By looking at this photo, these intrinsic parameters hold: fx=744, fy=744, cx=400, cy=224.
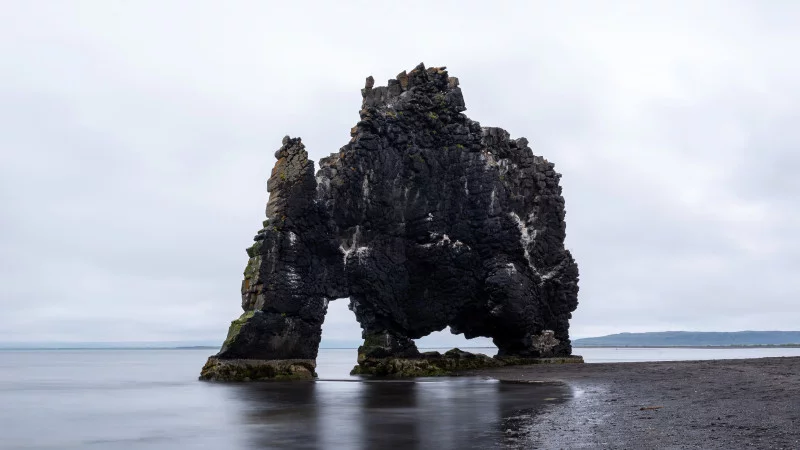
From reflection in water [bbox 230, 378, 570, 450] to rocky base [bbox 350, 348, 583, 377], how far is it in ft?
33.3

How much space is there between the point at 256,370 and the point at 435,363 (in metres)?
11.7

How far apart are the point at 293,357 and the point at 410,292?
931 centimetres

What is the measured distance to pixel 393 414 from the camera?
20781mm

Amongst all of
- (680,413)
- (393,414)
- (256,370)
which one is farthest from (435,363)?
(680,413)

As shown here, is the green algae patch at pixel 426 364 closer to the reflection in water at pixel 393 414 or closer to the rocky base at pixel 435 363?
the rocky base at pixel 435 363

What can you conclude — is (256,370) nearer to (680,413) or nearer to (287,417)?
(287,417)

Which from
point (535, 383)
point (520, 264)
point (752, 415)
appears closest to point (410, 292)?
point (520, 264)

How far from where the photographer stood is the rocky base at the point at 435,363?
43312 mm

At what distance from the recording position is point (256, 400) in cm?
2631

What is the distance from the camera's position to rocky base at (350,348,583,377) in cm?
4331

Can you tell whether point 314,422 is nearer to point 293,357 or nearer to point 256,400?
point 256,400

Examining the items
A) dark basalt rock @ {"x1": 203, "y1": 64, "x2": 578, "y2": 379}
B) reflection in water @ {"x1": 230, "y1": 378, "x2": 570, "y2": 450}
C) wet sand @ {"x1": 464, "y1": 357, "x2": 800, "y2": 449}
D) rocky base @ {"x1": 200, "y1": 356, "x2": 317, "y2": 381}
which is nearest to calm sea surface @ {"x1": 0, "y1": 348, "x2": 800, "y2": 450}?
reflection in water @ {"x1": 230, "y1": 378, "x2": 570, "y2": 450}

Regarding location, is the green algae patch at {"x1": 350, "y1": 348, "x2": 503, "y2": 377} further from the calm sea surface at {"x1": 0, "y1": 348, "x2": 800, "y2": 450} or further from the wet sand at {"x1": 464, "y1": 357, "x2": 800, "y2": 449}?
the wet sand at {"x1": 464, "y1": 357, "x2": 800, "y2": 449}

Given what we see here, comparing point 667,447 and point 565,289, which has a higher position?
point 565,289
